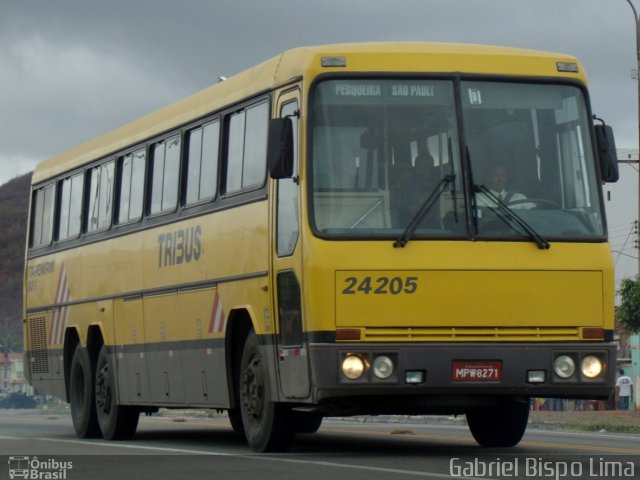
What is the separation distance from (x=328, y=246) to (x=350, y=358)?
0.95m

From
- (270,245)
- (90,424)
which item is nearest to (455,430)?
(90,424)

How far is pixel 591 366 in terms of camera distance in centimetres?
1516

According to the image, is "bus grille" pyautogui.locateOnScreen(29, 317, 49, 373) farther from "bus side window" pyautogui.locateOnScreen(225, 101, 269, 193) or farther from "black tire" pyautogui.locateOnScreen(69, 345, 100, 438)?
"bus side window" pyautogui.locateOnScreen(225, 101, 269, 193)

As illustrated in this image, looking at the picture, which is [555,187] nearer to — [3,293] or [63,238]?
[63,238]

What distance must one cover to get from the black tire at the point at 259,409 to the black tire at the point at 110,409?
15.7 ft

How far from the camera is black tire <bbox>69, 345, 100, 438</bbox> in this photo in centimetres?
2219

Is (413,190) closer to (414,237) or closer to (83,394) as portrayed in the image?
(414,237)

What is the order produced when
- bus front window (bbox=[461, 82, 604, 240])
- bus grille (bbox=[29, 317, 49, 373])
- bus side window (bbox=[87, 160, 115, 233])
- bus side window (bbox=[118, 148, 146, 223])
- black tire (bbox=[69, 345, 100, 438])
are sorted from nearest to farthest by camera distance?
bus front window (bbox=[461, 82, 604, 240]), bus side window (bbox=[118, 148, 146, 223]), bus side window (bbox=[87, 160, 115, 233]), black tire (bbox=[69, 345, 100, 438]), bus grille (bbox=[29, 317, 49, 373])

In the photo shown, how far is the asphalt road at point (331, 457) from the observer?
13.4 meters

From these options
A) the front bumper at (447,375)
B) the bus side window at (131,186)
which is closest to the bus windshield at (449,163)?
the front bumper at (447,375)

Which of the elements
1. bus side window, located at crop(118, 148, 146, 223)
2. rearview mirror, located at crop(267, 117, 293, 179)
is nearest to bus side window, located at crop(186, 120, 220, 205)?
bus side window, located at crop(118, 148, 146, 223)

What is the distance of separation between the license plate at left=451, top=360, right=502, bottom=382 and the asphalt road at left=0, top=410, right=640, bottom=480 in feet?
2.25

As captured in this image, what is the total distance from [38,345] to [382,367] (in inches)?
441

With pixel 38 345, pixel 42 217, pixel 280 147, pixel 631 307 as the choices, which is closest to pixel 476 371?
pixel 280 147
